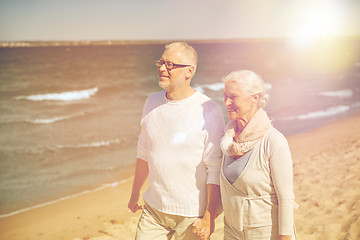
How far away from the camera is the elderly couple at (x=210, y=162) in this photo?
225 cm

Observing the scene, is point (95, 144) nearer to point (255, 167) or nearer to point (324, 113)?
point (255, 167)

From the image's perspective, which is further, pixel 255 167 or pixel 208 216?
pixel 208 216

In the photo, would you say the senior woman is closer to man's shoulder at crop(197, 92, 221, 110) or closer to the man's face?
man's shoulder at crop(197, 92, 221, 110)

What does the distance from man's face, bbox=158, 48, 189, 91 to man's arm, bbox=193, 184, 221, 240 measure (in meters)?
0.90

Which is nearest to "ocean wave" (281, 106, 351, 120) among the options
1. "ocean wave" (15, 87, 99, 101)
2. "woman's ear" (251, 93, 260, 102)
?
"woman's ear" (251, 93, 260, 102)

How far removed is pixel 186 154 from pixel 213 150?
224mm

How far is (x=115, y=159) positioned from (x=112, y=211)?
404 cm

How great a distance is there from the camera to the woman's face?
7.43 ft

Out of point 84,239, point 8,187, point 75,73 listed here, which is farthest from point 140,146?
point 75,73

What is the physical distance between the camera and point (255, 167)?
7.41ft

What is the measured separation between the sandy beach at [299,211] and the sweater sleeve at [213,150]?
252cm

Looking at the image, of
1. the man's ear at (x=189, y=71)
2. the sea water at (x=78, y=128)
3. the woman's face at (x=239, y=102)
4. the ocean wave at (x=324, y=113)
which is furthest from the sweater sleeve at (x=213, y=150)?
the ocean wave at (x=324, y=113)

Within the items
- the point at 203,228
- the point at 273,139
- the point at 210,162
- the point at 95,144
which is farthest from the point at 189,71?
the point at 95,144

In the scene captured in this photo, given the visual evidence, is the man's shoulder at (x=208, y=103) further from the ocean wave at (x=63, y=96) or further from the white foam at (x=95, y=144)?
the ocean wave at (x=63, y=96)
